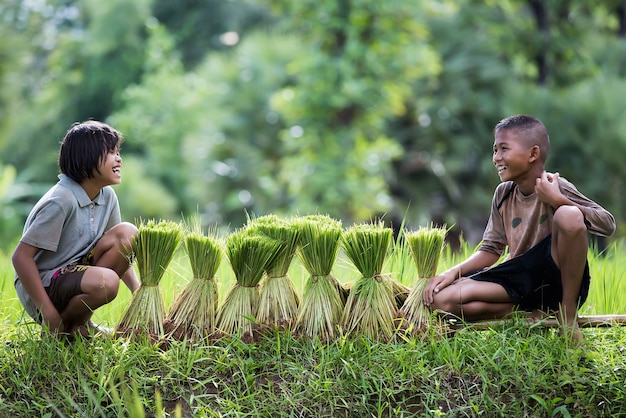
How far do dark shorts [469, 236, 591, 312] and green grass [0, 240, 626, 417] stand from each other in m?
0.10

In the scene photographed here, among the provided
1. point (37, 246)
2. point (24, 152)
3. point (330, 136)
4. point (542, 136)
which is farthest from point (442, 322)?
point (24, 152)

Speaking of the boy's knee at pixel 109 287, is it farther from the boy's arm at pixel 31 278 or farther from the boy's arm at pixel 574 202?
the boy's arm at pixel 574 202

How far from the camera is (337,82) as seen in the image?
7238 millimetres

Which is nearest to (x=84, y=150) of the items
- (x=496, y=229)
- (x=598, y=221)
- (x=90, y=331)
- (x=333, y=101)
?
(x=90, y=331)

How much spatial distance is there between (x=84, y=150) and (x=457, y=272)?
1.45 metres

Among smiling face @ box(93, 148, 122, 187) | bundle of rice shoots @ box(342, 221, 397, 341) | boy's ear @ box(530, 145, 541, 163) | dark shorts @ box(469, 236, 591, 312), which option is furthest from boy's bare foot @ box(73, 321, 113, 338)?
boy's ear @ box(530, 145, 541, 163)

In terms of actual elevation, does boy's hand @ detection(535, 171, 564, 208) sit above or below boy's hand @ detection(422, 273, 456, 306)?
above

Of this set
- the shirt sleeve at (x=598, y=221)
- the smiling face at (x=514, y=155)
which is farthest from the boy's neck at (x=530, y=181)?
the shirt sleeve at (x=598, y=221)

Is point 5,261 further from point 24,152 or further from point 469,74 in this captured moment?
point 24,152

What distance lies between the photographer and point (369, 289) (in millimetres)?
2701

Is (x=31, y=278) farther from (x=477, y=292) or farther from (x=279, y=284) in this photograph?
(x=477, y=292)

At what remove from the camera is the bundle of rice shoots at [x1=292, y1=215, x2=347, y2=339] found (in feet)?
8.78

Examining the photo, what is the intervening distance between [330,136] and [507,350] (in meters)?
4.96

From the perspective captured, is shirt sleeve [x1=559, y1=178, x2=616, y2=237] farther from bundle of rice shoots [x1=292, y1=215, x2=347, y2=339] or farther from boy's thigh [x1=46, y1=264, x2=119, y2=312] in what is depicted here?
boy's thigh [x1=46, y1=264, x2=119, y2=312]
